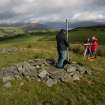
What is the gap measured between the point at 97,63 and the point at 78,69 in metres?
5.26

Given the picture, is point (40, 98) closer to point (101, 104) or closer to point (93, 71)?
point (101, 104)

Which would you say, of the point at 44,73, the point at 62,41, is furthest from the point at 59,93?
the point at 62,41

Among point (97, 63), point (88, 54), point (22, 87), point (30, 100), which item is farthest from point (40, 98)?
point (88, 54)

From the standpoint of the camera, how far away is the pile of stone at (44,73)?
71.7ft

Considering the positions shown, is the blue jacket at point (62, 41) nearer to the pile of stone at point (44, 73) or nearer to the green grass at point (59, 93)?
the pile of stone at point (44, 73)

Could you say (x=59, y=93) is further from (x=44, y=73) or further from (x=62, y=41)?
(x=62, y=41)

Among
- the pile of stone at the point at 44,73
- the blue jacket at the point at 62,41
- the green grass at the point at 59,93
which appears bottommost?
the green grass at the point at 59,93

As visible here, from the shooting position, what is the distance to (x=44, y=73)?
22.2 meters

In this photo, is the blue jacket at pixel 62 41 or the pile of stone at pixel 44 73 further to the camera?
the blue jacket at pixel 62 41

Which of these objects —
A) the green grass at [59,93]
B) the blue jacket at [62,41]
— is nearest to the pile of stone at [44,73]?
the green grass at [59,93]

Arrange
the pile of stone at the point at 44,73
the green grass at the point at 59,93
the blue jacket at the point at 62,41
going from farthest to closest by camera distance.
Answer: the blue jacket at the point at 62,41, the pile of stone at the point at 44,73, the green grass at the point at 59,93

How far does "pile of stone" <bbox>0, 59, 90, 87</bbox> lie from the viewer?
21844mm

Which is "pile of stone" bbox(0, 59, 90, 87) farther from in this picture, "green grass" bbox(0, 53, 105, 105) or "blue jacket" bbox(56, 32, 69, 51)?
"blue jacket" bbox(56, 32, 69, 51)

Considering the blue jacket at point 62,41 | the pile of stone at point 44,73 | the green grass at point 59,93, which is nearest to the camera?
the green grass at point 59,93
